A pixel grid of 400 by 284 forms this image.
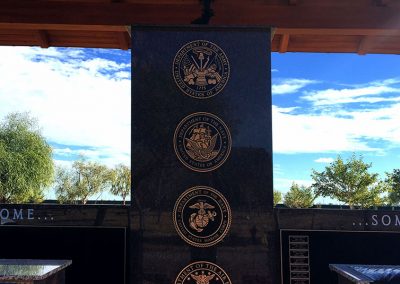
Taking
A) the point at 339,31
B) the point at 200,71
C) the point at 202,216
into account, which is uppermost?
the point at 339,31

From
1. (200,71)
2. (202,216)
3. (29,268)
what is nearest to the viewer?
(29,268)

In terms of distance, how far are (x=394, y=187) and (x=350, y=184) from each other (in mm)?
4058

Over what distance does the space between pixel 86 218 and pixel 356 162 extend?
3157 cm

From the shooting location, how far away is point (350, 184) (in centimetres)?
3172

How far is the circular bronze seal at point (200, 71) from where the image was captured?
13.2 feet

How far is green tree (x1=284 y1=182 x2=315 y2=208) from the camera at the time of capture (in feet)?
Answer: 120

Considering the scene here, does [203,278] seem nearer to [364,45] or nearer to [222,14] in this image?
[222,14]

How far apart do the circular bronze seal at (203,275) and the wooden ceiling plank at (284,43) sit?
2997mm

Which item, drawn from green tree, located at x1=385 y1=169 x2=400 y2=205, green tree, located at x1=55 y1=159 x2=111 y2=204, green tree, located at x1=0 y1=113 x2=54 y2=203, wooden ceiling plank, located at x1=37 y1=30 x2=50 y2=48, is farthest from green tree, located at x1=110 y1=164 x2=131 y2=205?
wooden ceiling plank, located at x1=37 y1=30 x2=50 y2=48

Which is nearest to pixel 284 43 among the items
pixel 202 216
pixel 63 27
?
pixel 202 216

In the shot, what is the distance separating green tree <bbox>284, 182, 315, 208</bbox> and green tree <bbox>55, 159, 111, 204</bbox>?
18.3 meters

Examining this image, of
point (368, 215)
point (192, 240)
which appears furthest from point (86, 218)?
point (368, 215)

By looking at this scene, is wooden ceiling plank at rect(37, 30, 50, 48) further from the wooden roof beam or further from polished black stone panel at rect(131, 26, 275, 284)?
the wooden roof beam

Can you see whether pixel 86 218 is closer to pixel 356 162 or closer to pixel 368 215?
pixel 368 215
